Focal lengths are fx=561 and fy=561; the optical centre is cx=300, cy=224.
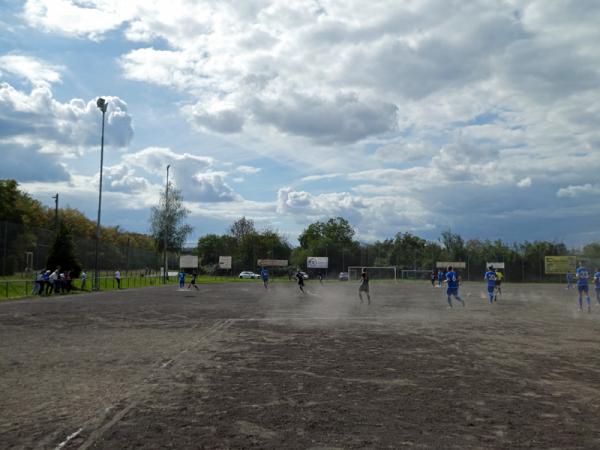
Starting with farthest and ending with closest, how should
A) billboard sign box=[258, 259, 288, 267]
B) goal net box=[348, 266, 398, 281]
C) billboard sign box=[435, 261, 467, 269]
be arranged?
billboard sign box=[258, 259, 288, 267] < goal net box=[348, 266, 398, 281] < billboard sign box=[435, 261, 467, 269]

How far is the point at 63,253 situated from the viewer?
39.7 m

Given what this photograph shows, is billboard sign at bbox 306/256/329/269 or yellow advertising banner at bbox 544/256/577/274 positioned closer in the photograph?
yellow advertising banner at bbox 544/256/577/274

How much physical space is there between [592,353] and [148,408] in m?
9.01

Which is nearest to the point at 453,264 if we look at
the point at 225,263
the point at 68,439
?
the point at 225,263

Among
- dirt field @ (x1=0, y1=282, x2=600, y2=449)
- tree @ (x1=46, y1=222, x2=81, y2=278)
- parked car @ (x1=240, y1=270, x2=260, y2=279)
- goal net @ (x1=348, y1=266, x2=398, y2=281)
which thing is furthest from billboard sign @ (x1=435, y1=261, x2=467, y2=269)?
dirt field @ (x1=0, y1=282, x2=600, y2=449)

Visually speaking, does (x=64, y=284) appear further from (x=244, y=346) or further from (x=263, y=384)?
(x=263, y=384)

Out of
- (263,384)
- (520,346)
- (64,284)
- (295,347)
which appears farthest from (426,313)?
(64,284)

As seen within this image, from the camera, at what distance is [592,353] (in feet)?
37.4

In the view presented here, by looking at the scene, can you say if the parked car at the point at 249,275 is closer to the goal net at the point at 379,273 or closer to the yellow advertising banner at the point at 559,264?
the goal net at the point at 379,273

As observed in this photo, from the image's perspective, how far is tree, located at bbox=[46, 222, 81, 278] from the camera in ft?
129

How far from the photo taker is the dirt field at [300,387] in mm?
5820

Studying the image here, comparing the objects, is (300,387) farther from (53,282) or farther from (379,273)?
(379,273)

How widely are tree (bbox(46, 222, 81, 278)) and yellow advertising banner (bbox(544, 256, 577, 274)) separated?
6010 cm

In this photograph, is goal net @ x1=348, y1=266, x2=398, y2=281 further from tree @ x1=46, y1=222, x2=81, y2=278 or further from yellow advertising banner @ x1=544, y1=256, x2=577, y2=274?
tree @ x1=46, y1=222, x2=81, y2=278
